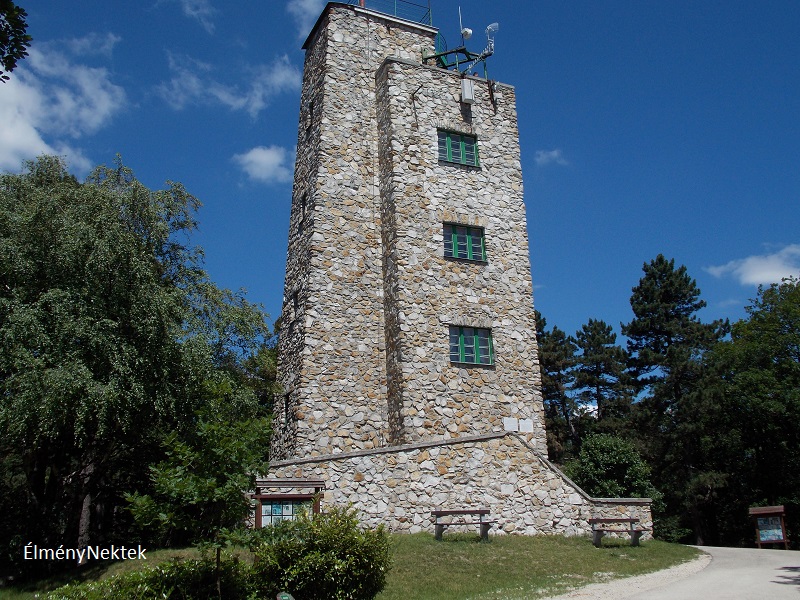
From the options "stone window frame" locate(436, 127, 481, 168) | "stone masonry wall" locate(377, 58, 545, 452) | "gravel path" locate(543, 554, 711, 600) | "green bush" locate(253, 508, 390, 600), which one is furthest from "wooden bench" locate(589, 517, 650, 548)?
"stone window frame" locate(436, 127, 481, 168)

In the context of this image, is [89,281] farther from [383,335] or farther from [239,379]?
[383,335]

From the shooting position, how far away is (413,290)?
1869 cm

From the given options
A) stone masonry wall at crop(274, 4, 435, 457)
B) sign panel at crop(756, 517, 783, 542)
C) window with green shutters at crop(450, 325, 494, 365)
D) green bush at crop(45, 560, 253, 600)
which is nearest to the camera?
green bush at crop(45, 560, 253, 600)

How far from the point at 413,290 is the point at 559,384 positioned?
20287 millimetres

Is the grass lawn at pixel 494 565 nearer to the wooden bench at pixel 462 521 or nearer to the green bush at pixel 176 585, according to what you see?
the wooden bench at pixel 462 521

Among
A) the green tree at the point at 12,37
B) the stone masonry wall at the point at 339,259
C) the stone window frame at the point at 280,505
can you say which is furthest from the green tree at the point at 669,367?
the green tree at the point at 12,37

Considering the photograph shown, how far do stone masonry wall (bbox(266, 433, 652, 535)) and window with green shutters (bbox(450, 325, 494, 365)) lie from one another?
3402mm

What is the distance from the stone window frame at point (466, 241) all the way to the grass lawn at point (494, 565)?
8.39m

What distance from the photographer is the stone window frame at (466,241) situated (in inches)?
774

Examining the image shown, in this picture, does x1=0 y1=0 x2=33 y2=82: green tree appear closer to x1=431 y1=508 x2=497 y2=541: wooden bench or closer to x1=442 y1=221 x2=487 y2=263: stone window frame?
x1=431 y1=508 x2=497 y2=541: wooden bench

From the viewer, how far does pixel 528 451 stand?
1573 cm

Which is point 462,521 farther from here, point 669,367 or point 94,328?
point 669,367

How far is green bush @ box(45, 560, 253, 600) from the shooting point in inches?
389

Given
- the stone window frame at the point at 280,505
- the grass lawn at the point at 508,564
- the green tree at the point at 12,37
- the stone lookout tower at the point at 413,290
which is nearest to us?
the green tree at the point at 12,37
